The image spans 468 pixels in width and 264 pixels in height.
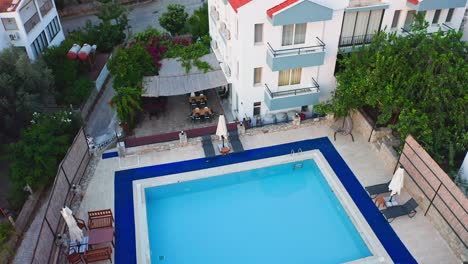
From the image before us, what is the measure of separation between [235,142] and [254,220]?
6.66m

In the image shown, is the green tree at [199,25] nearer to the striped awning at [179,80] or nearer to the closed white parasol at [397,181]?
the striped awning at [179,80]

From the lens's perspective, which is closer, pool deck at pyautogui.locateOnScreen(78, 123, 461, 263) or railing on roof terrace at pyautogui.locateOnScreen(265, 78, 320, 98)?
pool deck at pyautogui.locateOnScreen(78, 123, 461, 263)

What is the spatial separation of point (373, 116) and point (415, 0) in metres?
8.47

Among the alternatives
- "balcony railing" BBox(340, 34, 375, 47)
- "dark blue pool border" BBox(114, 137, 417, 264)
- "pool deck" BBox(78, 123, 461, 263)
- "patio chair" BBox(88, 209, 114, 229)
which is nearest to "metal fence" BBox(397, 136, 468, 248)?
"pool deck" BBox(78, 123, 461, 263)

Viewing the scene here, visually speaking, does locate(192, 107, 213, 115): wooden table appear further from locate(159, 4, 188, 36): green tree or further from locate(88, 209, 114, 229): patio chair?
locate(159, 4, 188, 36): green tree

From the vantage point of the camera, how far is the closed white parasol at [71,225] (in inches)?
756

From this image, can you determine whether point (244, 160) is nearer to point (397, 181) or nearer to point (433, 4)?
point (397, 181)

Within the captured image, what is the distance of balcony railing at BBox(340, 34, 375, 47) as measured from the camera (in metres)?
28.3

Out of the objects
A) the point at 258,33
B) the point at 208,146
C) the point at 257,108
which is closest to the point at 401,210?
the point at 257,108

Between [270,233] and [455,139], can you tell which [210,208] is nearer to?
[270,233]

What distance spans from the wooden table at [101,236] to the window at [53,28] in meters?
25.8

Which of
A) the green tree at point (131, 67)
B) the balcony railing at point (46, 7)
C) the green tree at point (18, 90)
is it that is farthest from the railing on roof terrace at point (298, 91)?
the balcony railing at point (46, 7)

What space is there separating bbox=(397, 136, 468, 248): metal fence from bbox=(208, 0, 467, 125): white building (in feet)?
27.7

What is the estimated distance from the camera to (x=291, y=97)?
27.9 metres
